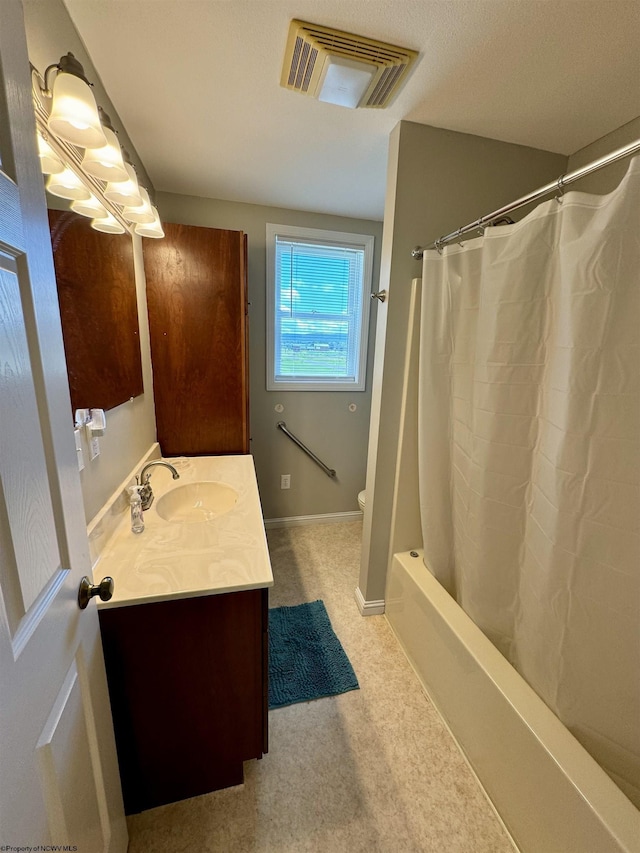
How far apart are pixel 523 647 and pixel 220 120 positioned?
7.66 ft

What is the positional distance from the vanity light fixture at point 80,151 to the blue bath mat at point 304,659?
1896 millimetres

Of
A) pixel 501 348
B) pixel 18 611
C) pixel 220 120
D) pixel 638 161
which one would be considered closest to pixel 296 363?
pixel 220 120

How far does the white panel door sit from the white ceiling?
708 millimetres

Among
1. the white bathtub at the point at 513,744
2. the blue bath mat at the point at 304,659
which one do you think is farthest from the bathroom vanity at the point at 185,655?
the white bathtub at the point at 513,744

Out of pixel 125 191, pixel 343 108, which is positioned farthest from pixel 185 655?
pixel 343 108

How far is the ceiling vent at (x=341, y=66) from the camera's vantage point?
3.31 ft

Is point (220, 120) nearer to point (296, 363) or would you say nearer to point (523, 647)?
point (296, 363)

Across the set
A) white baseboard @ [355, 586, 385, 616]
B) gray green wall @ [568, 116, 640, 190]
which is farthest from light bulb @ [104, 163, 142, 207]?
white baseboard @ [355, 586, 385, 616]

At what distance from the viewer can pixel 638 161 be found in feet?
2.50

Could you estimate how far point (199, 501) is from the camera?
5.30 feet

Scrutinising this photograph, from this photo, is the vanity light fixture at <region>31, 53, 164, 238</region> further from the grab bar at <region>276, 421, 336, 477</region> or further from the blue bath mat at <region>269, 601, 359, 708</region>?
the blue bath mat at <region>269, 601, 359, 708</region>

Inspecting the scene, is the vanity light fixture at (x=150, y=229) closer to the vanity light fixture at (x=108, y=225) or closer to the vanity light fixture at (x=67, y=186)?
the vanity light fixture at (x=108, y=225)

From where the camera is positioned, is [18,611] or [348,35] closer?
[18,611]

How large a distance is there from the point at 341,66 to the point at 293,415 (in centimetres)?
187
